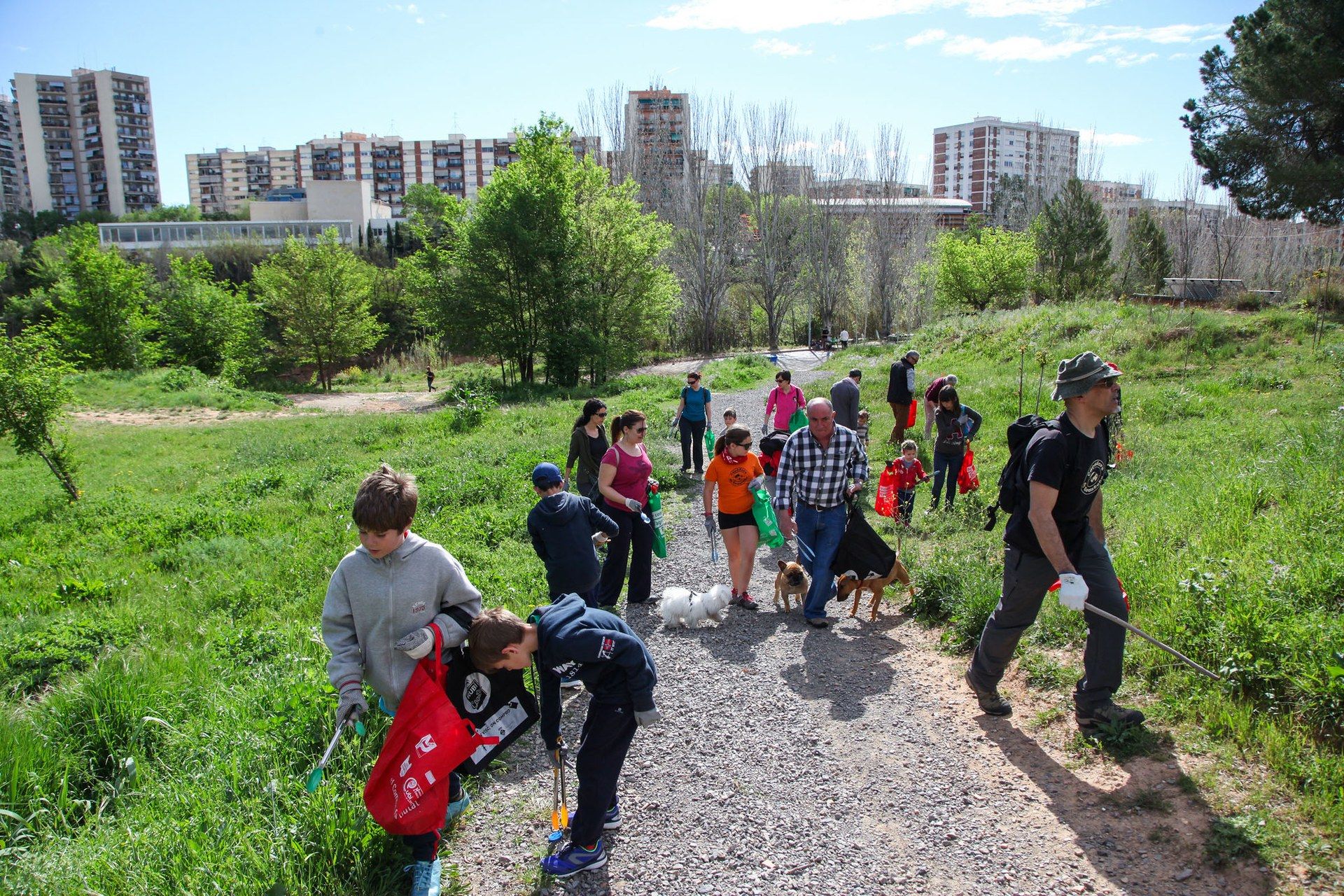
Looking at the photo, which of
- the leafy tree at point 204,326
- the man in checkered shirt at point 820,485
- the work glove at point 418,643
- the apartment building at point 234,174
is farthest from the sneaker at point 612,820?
the apartment building at point 234,174

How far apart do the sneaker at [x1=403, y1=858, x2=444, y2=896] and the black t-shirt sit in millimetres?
3393

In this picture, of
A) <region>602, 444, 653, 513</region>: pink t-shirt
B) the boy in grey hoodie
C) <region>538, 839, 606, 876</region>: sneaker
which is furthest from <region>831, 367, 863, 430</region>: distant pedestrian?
the boy in grey hoodie

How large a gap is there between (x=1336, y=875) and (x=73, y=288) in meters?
46.5

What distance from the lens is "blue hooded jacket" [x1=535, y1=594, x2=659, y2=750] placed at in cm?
310

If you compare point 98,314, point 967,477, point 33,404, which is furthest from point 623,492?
point 98,314

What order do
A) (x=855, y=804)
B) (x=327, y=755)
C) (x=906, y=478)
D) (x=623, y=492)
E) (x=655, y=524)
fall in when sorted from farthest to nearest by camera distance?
(x=906, y=478), (x=655, y=524), (x=623, y=492), (x=855, y=804), (x=327, y=755)

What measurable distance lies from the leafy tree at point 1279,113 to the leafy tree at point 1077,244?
60.1 feet

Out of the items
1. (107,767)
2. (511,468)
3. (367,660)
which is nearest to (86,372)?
(511,468)

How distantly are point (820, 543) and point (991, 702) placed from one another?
6.12 ft

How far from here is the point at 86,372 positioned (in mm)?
31609

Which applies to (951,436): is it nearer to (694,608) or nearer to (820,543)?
(820,543)

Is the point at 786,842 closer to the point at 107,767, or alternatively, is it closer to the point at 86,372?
the point at 107,767

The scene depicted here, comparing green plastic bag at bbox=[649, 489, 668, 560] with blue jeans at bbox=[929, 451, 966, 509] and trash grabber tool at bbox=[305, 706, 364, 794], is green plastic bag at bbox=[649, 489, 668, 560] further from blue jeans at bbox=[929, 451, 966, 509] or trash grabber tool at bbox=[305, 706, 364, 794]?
trash grabber tool at bbox=[305, 706, 364, 794]

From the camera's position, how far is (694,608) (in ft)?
20.9
